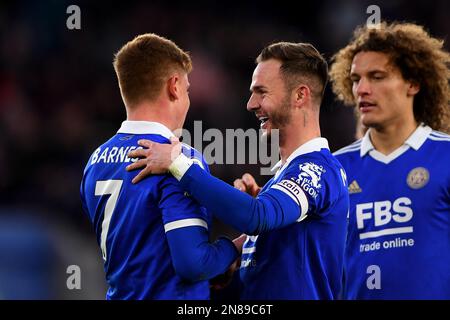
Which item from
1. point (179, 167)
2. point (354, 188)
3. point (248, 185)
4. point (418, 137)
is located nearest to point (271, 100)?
point (248, 185)

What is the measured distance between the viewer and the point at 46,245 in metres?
7.68

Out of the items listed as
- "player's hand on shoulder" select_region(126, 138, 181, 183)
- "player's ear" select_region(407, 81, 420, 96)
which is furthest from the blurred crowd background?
"player's hand on shoulder" select_region(126, 138, 181, 183)

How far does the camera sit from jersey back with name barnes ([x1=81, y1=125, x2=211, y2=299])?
3334 millimetres

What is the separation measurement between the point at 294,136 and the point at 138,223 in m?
0.96

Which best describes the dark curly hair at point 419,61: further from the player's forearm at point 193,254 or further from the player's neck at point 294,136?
the player's forearm at point 193,254

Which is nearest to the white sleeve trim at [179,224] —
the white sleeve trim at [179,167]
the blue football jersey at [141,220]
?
the blue football jersey at [141,220]

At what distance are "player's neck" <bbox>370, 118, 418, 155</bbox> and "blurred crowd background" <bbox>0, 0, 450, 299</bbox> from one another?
3.51 metres

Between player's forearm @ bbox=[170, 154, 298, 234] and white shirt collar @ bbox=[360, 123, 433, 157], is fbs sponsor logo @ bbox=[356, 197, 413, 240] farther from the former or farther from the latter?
player's forearm @ bbox=[170, 154, 298, 234]

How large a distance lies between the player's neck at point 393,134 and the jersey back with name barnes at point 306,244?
1.19 m

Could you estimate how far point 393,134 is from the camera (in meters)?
4.79

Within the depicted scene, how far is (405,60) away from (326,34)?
5.71 meters

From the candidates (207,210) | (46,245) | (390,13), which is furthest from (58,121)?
(207,210)

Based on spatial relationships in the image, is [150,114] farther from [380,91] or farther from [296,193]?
[380,91]

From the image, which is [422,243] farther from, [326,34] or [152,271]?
[326,34]
